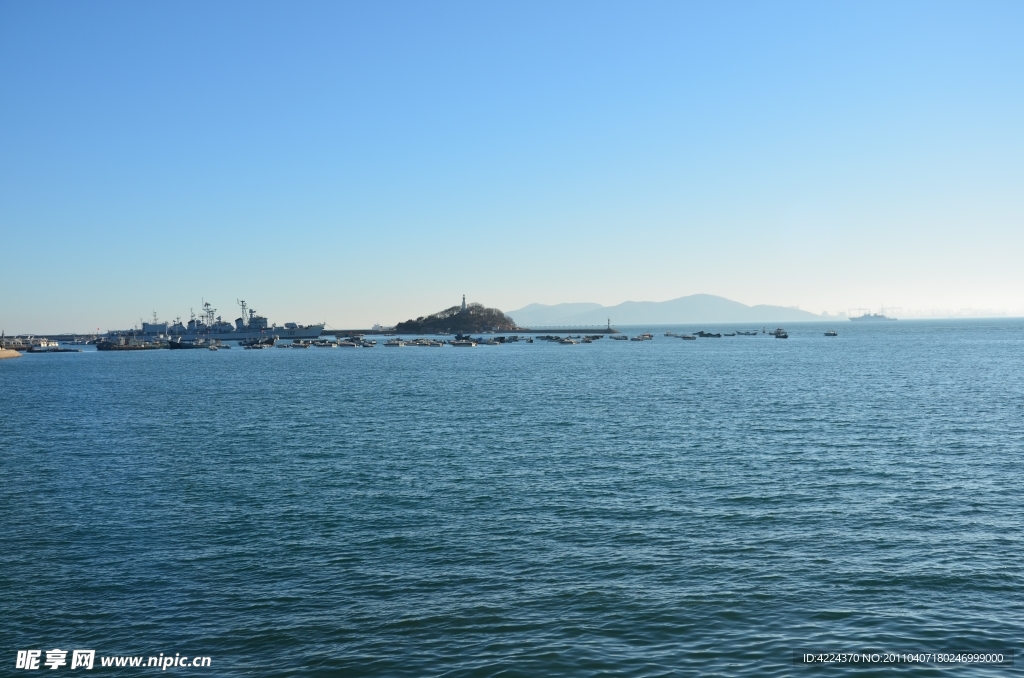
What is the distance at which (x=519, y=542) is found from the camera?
24.1 meters

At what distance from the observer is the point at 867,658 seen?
15867 millimetres

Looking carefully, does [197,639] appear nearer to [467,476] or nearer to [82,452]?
[467,476]

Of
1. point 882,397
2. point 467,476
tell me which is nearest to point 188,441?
point 467,476

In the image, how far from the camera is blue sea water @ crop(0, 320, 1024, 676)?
16969mm

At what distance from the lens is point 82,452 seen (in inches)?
1665

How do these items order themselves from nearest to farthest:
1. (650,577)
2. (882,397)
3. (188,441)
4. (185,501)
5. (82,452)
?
1. (650,577)
2. (185,501)
3. (82,452)
4. (188,441)
5. (882,397)

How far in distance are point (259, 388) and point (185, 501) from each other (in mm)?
57903

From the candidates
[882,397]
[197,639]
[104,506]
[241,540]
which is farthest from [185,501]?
[882,397]

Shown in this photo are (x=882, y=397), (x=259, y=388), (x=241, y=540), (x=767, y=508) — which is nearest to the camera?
(x=241, y=540)

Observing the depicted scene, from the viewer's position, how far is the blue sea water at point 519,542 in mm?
16969

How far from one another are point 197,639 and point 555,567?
954 centimetres

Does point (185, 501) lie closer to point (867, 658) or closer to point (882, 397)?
point (867, 658)

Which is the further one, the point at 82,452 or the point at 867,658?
the point at 82,452

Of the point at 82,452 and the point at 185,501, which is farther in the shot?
the point at 82,452
